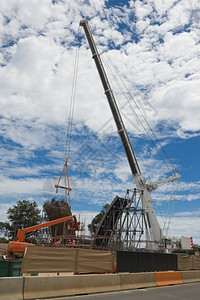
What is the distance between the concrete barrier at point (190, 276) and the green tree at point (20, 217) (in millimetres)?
56931

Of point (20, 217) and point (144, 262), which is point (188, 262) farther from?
point (20, 217)

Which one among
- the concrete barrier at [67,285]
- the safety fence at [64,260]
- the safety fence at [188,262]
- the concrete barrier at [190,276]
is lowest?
the concrete barrier at [190,276]

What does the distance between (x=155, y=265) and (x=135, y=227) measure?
51.7 feet

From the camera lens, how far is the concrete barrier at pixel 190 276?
14961 millimetres

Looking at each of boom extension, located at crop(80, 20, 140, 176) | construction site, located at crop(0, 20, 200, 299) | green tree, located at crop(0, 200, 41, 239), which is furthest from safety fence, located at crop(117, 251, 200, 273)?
green tree, located at crop(0, 200, 41, 239)

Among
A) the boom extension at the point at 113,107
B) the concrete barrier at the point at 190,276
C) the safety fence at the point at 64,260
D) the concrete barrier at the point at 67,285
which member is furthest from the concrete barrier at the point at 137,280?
A: the boom extension at the point at 113,107

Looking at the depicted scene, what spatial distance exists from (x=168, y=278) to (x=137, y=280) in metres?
2.77

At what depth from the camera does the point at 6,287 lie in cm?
767

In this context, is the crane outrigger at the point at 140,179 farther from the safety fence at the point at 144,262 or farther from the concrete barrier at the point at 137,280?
the concrete barrier at the point at 137,280

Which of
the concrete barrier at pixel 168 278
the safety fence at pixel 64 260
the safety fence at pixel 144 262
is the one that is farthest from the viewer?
the concrete barrier at pixel 168 278

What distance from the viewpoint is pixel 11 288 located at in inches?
306

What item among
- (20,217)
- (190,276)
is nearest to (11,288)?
(190,276)

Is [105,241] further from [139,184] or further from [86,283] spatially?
[86,283]

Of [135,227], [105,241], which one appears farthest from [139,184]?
[105,241]
